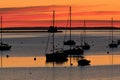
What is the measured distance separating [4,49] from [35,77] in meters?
51.2

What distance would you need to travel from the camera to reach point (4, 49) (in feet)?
332

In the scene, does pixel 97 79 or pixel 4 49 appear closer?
pixel 97 79

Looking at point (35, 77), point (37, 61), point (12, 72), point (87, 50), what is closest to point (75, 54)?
point (37, 61)

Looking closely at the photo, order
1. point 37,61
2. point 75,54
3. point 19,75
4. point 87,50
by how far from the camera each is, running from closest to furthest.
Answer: point 19,75
point 37,61
point 75,54
point 87,50

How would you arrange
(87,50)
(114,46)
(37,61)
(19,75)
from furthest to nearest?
(114,46)
(87,50)
(37,61)
(19,75)

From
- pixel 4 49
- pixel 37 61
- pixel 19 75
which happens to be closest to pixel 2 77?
pixel 19 75

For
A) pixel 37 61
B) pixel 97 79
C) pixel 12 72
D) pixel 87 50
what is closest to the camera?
pixel 97 79

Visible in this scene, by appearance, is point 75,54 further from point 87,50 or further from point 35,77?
point 35,77

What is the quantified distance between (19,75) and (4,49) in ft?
159

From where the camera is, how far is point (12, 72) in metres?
56.9

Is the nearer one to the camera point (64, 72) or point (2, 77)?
point (2, 77)

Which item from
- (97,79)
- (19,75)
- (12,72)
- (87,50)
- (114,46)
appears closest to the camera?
(97,79)

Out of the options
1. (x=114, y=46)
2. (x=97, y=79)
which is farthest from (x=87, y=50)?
(x=97, y=79)

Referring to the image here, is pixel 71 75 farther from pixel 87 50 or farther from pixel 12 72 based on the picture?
pixel 87 50
